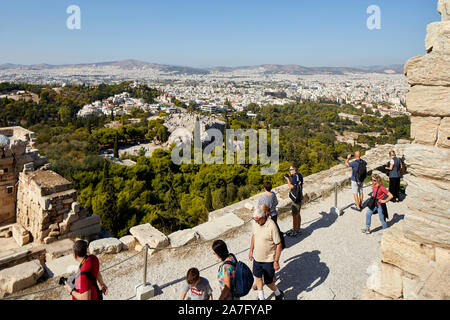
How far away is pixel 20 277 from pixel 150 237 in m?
1.70

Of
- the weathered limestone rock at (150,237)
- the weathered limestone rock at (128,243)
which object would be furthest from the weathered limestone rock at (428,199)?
the weathered limestone rock at (128,243)

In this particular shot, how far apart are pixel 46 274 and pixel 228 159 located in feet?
68.0

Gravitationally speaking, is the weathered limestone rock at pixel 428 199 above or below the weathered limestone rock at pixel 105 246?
above

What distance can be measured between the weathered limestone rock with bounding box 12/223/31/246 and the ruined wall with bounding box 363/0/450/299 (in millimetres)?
6275

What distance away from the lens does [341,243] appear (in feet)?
15.6

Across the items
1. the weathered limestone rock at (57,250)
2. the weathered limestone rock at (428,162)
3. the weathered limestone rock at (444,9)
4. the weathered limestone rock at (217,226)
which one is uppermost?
the weathered limestone rock at (444,9)

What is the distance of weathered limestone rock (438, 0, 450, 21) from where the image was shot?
240 cm

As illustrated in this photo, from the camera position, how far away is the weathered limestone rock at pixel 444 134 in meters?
2.35

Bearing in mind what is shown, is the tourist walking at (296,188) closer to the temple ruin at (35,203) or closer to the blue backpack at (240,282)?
the blue backpack at (240,282)

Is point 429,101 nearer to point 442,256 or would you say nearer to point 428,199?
point 428,199

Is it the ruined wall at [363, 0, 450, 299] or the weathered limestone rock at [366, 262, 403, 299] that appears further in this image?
the weathered limestone rock at [366, 262, 403, 299]

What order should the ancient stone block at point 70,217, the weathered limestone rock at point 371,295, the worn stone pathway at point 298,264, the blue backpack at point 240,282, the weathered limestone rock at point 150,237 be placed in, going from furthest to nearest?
the ancient stone block at point 70,217
the weathered limestone rock at point 150,237
the worn stone pathway at point 298,264
the blue backpack at point 240,282
the weathered limestone rock at point 371,295

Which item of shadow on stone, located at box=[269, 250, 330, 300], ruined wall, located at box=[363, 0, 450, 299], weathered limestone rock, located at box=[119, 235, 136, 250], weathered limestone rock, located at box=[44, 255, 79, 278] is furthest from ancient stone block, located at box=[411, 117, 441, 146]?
weathered limestone rock, located at box=[44, 255, 79, 278]

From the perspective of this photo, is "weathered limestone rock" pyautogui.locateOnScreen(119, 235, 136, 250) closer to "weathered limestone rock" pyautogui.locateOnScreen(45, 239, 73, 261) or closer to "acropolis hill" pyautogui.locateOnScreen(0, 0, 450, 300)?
"acropolis hill" pyautogui.locateOnScreen(0, 0, 450, 300)
